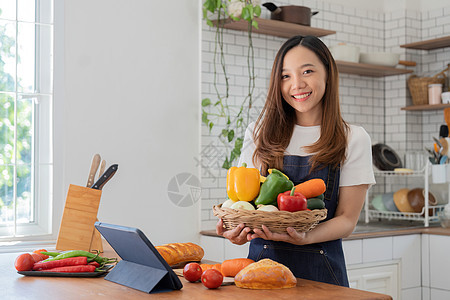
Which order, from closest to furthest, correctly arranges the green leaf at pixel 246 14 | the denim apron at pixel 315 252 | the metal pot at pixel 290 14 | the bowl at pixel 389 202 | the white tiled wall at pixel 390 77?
1. the denim apron at pixel 315 252
2. the green leaf at pixel 246 14
3. the metal pot at pixel 290 14
4. the bowl at pixel 389 202
5. the white tiled wall at pixel 390 77

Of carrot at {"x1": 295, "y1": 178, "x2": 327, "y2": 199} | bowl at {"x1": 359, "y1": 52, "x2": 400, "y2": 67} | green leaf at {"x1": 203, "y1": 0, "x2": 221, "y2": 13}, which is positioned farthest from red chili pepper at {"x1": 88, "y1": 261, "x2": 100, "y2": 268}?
bowl at {"x1": 359, "y1": 52, "x2": 400, "y2": 67}

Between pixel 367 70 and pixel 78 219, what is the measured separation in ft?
Answer: 9.84

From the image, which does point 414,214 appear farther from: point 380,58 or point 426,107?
point 380,58

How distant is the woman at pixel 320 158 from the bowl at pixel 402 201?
8.04 ft

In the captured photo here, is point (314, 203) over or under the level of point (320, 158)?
under

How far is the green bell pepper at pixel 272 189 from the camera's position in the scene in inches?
76.3

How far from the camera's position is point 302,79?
7.35 feet

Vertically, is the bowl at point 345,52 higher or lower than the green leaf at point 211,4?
lower

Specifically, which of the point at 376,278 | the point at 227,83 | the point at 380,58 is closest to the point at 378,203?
the point at 376,278

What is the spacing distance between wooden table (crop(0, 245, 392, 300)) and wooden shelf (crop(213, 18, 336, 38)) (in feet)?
8.29

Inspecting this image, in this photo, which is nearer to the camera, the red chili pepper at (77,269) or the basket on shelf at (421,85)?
the red chili pepper at (77,269)

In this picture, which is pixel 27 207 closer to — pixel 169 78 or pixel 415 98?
pixel 169 78

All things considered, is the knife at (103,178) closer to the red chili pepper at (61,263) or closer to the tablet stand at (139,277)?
the red chili pepper at (61,263)

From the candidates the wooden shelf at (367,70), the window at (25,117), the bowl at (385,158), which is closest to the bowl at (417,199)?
the bowl at (385,158)
